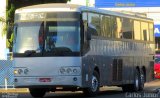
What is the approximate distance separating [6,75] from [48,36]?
31.5 ft

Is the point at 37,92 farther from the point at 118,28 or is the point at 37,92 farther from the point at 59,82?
the point at 118,28

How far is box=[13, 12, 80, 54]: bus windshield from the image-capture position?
19250 millimetres

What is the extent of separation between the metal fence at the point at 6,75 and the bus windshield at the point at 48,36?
859 cm

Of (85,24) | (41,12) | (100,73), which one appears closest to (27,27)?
(41,12)

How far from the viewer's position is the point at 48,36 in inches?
765

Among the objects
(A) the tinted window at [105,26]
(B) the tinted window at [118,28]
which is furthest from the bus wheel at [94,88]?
(B) the tinted window at [118,28]

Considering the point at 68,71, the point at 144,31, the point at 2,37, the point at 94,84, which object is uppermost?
the point at 144,31

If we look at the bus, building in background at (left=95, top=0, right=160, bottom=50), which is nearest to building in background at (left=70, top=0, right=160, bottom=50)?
building in background at (left=95, top=0, right=160, bottom=50)

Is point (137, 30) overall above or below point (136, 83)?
above

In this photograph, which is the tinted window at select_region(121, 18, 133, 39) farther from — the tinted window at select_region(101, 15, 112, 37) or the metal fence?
the metal fence

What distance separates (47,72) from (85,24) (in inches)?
85.5

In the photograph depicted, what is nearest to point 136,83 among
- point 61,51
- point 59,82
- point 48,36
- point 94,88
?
point 94,88

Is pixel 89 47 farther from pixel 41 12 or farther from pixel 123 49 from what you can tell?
pixel 123 49

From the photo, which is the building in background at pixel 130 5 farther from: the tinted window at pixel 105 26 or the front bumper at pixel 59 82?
the front bumper at pixel 59 82
